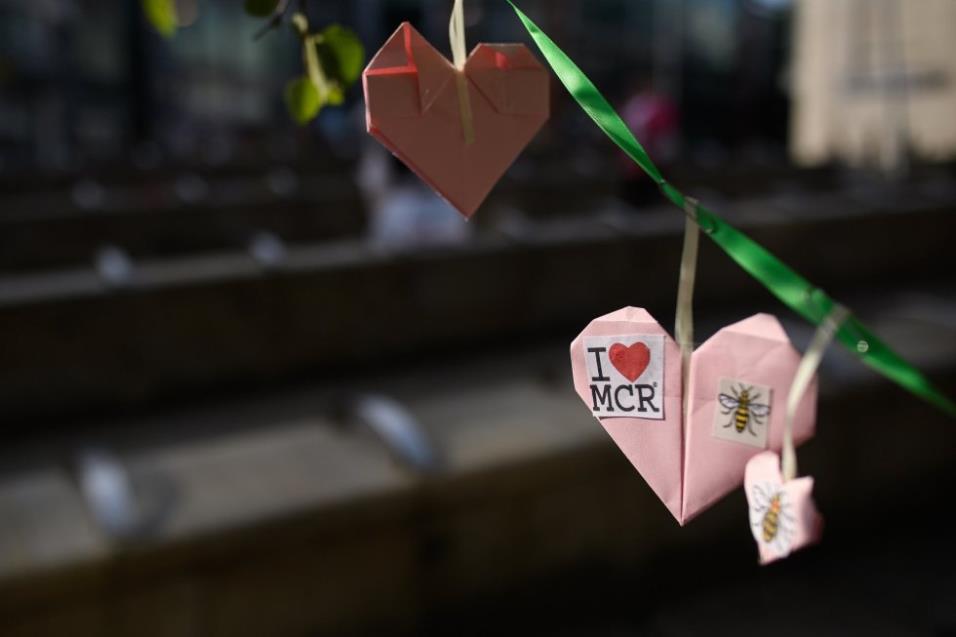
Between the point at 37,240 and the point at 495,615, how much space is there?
4713 millimetres

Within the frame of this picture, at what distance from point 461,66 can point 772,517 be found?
382mm

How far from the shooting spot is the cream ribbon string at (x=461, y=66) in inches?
27.1

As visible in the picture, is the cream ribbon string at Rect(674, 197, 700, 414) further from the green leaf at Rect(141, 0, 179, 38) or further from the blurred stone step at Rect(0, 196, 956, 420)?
the blurred stone step at Rect(0, 196, 956, 420)

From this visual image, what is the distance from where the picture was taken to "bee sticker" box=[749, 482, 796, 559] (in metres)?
0.66

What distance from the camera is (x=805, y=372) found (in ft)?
2.12

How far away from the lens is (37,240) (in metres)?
6.43

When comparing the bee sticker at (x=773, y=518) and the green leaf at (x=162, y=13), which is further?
the green leaf at (x=162, y=13)

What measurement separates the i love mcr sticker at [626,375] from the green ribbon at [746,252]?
0.08 meters

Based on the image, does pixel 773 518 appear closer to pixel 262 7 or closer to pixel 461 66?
pixel 461 66

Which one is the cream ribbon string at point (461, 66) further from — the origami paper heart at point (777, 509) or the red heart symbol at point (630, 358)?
the origami paper heart at point (777, 509)

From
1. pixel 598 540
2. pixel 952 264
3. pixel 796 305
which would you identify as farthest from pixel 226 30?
pixel 796 305

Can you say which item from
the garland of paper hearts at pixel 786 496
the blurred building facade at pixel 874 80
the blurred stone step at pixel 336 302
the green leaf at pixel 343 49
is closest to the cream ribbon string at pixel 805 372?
the garland of paper hearts at pixel 786 496

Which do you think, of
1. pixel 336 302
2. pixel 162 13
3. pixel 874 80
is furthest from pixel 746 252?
pixel 874 80

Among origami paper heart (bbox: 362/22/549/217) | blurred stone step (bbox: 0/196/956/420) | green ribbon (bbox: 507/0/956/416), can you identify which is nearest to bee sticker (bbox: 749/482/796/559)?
green ribbon (bbox: 507/0/956/416)
